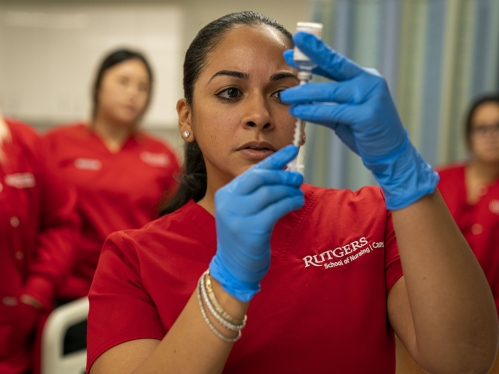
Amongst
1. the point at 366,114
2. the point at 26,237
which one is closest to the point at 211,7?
the point at 26,237

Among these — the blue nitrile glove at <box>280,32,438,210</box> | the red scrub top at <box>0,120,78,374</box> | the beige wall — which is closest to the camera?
the blue nitrile glove at <box>280,32,438,210</box>

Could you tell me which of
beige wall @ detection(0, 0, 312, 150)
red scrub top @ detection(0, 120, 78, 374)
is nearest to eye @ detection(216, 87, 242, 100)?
red scrub top @ detection(0, 120, 78, 374)

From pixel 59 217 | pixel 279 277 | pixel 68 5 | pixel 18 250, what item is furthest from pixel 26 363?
pixel 68 5

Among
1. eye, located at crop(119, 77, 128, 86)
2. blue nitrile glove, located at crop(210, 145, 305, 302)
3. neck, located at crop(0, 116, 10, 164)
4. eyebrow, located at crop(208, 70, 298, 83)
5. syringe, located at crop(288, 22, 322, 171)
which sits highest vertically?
syringe, located at crop(288, 22, 322, 171)

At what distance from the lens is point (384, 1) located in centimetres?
288

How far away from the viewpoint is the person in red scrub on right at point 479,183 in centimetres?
242

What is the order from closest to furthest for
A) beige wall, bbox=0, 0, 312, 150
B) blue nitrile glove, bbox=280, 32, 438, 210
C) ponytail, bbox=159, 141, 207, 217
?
blue nitrile glove, bbox=280, 32, 438, 210
ponytail, bbox=159, 141, 207, 217
beige wall, bbox=0, 0, 312, 150

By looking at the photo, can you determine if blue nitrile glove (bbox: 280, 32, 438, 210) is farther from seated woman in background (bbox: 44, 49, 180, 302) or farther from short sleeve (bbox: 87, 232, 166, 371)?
seated woman in background (bbox: 44, 49, 180, 302)

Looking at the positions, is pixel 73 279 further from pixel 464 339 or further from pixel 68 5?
pixel 68 5

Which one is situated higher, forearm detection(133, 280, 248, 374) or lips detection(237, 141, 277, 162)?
lips detection(237, 141, 277, 162)

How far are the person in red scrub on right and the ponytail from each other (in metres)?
1.55

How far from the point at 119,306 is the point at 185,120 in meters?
0.39

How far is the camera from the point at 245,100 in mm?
1006

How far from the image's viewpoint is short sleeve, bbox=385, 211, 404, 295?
1.02m
